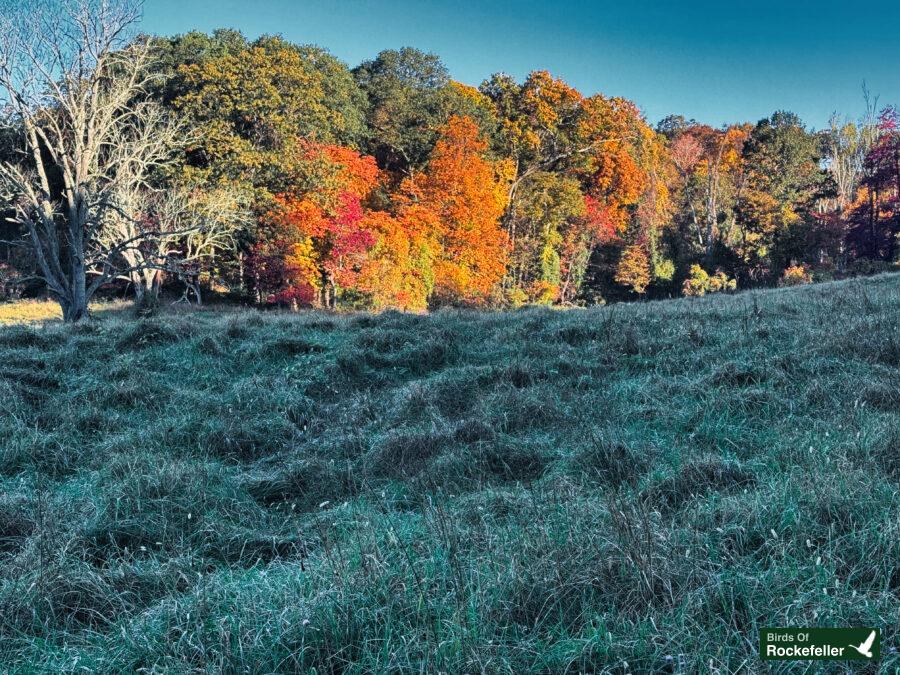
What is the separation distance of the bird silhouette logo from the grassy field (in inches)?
1.9

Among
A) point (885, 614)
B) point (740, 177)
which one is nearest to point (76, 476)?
point (885, 614)

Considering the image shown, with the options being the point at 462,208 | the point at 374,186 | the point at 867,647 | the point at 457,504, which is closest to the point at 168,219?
the point at 374,186

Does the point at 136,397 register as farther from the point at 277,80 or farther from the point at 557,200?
the point at 557,200

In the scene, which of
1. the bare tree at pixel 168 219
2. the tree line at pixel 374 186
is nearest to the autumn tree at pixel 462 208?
the tree line at pixel 374 186

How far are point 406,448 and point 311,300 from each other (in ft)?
62.2

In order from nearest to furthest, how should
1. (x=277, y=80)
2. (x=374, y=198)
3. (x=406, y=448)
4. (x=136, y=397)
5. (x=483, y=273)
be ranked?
(x=406, y=448), (x=136, y=397), (x=277, y=80), (x=374, y=198), (x=483, y=273)

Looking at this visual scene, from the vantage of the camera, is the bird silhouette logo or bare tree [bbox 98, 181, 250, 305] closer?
the bird silhouette logo

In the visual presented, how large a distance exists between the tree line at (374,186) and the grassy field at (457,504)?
9770mm

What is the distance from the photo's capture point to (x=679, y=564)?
2.25m

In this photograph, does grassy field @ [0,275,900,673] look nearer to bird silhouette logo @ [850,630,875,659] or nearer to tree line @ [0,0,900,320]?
bird silhouette logo @ [850,630,875,659]

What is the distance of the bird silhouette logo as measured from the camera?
174 centimetres

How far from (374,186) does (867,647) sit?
2535 cm

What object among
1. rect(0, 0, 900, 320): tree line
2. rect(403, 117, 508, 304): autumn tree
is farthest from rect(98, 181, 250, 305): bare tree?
rect(403, 117, 508, 304): autumn tree

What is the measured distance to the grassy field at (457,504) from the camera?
1984 mm
